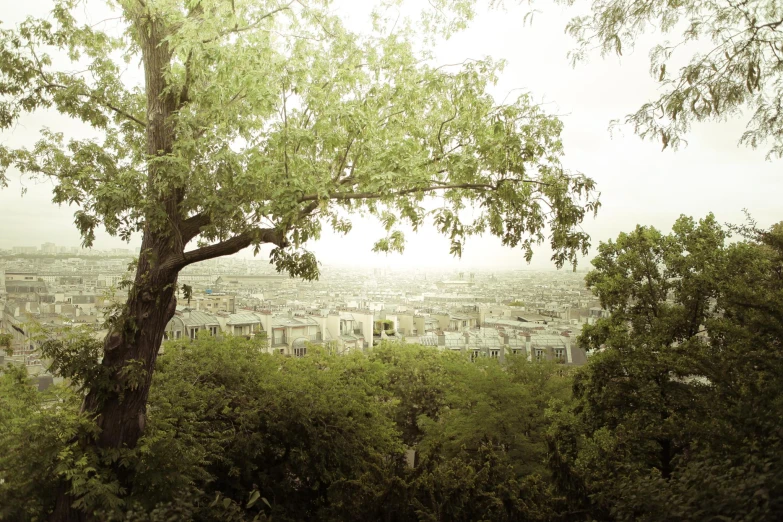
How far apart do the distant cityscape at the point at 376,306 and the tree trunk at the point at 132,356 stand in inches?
103

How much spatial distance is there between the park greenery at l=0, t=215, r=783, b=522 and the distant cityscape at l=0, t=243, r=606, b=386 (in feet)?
4.79

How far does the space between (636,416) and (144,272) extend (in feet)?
18.9

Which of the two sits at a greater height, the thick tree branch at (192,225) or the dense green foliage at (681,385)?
the thick tree branch at (192,225)

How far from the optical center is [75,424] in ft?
→ 10.6

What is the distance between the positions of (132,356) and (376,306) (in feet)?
23.7

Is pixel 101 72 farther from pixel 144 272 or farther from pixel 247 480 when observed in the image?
pixel 247 480

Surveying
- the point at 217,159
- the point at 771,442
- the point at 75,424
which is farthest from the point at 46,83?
the point at 771,442

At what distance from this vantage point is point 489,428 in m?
7.20

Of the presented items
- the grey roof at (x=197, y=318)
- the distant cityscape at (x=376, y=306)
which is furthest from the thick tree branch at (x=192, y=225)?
the grey roof at (x=197, y=318)

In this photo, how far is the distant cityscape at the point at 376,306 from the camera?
7426 millimetres

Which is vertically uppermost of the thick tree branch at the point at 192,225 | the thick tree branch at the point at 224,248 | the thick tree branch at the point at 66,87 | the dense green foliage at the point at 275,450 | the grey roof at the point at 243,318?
the thick tree branch at the point at 66,87

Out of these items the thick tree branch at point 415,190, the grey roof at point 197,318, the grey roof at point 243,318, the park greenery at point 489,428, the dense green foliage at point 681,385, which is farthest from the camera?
the grey roof at point 243,318

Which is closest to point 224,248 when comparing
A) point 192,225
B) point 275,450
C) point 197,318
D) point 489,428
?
point 192,225

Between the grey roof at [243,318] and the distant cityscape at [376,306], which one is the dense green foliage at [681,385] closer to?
the distant cityscape at [376,306]
